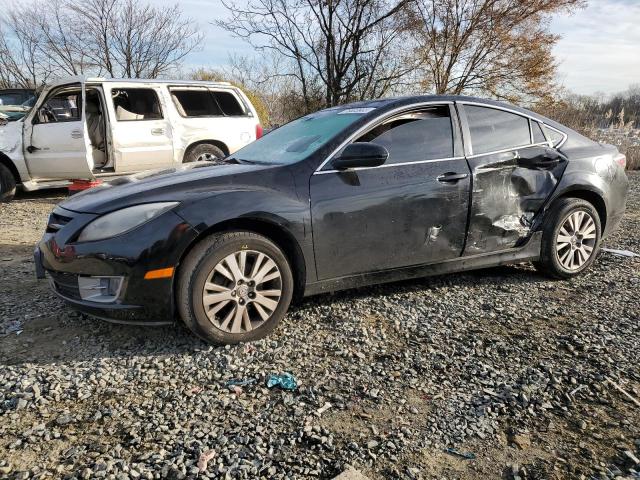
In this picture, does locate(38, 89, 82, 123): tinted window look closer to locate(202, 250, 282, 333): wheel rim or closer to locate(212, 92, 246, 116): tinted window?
locate(212, 92, 246, 116): tinted window

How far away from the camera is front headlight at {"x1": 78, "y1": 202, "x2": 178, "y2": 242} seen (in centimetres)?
285

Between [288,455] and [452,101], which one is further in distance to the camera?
[452,101]

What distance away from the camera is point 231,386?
2.58 meters

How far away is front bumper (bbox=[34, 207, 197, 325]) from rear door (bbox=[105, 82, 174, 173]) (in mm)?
5326

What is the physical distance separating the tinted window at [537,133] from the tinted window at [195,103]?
5.91 metres

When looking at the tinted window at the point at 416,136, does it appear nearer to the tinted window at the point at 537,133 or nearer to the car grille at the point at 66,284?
the tinted window at the point at 537,133

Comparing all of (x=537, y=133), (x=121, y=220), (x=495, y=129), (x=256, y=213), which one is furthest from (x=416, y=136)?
(x=121, y=220)

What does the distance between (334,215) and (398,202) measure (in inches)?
19.7

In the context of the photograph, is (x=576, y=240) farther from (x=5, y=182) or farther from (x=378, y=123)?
(x=5, y=182)

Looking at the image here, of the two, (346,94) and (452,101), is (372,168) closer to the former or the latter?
(452,101)

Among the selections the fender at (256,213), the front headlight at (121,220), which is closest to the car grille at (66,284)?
the front headlight at (121,220)

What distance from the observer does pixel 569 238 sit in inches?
166

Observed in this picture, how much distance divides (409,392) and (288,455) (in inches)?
31.0

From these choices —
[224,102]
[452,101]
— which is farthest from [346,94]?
[452,101]
